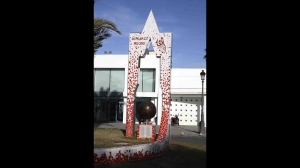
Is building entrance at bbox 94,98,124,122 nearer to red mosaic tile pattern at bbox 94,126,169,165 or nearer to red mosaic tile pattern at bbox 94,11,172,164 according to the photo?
red mosaic tile pattern at bbox 94,11,172,164

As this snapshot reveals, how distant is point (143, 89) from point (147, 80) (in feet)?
3.47

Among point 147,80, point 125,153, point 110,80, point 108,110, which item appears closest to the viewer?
point 125,153

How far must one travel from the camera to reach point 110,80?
102ft

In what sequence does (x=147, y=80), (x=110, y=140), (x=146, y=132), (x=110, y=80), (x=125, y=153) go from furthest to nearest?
1. (x=110, y=80)
2. (x=147, y=80)
3. (x=146, y=132)
4. (x=110, y=140)
5. (x=125, y=153)

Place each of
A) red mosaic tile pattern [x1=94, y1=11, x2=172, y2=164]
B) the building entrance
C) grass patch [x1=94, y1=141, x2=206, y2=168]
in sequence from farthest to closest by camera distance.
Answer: the building entrance → red mosaic tile pattern [x1=94, y1=11, x2=172, y2=164] → grass patch [x1=94, y1=141, x2=206, y2=168]

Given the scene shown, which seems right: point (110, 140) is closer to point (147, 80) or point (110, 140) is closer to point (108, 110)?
point (147, 80)

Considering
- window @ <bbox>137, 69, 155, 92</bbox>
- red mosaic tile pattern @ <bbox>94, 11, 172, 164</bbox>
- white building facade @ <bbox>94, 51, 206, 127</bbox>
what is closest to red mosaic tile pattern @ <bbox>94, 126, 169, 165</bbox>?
red mosaic tile pattern @ <bbox>94, 11, 172, 164</bbox>

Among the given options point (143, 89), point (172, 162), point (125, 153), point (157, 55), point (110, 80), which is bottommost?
point (172, 162)

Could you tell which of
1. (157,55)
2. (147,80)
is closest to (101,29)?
(157,55)

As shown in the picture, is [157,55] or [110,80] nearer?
→ [157,55]

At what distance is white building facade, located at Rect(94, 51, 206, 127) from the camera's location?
2988 centimetres
